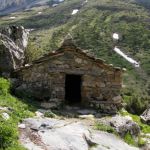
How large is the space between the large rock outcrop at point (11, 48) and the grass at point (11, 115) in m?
1.77

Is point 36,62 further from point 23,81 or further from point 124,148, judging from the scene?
point 124,148

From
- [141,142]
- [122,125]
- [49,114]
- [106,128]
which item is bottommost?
[141,142]

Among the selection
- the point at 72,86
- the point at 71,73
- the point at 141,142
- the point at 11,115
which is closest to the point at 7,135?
the point at 11,115

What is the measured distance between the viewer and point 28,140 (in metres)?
16.2

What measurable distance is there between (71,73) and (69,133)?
21.9 feet

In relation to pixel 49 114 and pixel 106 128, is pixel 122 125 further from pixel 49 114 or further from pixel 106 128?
pixel 49 114

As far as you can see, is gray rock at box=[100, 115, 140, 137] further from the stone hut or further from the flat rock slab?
the stone hut

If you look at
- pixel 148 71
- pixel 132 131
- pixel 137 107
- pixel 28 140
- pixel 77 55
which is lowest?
pixel 148 71

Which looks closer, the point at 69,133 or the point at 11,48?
the point at 69,133

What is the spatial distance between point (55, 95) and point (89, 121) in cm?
350

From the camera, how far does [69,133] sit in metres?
18.1

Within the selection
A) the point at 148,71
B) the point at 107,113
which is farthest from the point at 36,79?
the point at 148,71

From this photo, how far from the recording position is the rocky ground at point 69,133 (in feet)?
54.3

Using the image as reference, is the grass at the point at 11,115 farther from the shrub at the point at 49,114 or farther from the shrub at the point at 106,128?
the shrub at the point at 106,128
